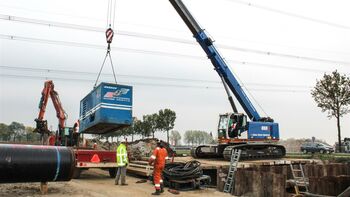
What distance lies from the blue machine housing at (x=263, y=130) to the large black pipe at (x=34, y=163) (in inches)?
523

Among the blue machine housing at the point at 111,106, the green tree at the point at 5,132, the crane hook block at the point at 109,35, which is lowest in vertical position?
the blue machine housing at the point at 111,106

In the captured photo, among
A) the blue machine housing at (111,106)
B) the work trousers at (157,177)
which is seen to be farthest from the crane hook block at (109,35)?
the work trousers at (157,177)

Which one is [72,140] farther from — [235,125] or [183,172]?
[235,125]

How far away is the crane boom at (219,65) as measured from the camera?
73.9 feet

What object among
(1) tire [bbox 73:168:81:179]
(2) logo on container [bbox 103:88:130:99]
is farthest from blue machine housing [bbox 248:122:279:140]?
(1) tire [bbox 73:168:81:179]

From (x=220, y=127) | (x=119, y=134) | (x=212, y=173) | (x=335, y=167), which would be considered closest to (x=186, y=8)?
(x=220, y=127)

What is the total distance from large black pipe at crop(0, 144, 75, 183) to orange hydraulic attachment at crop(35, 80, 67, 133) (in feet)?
38.4

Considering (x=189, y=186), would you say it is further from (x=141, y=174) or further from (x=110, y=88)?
(x=110, y=88)

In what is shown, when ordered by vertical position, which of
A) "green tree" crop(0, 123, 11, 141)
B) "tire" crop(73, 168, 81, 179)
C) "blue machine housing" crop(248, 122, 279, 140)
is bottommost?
"tire" crop(73, 168, 81, 179)

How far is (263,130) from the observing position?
23328mm

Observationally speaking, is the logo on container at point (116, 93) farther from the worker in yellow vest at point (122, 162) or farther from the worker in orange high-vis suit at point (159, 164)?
the worker in orange high-vis suit at point (159, 164)

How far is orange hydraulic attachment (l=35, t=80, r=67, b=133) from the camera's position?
22.5m

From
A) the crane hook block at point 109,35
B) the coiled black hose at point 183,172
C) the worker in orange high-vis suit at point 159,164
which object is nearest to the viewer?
the worker in orange high-vis suit at point 159,164

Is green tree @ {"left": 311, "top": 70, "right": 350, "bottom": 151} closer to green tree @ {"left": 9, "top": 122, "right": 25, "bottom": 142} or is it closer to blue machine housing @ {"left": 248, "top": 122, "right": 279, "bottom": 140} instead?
blue machine housing @ {"left": 248, "top": 122, "right": 279, "bottom": 140}
